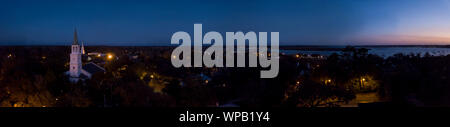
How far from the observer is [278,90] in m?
10.8

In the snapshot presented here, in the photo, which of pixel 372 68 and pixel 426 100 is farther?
pixel 372 68

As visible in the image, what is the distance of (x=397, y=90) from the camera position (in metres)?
11.0
